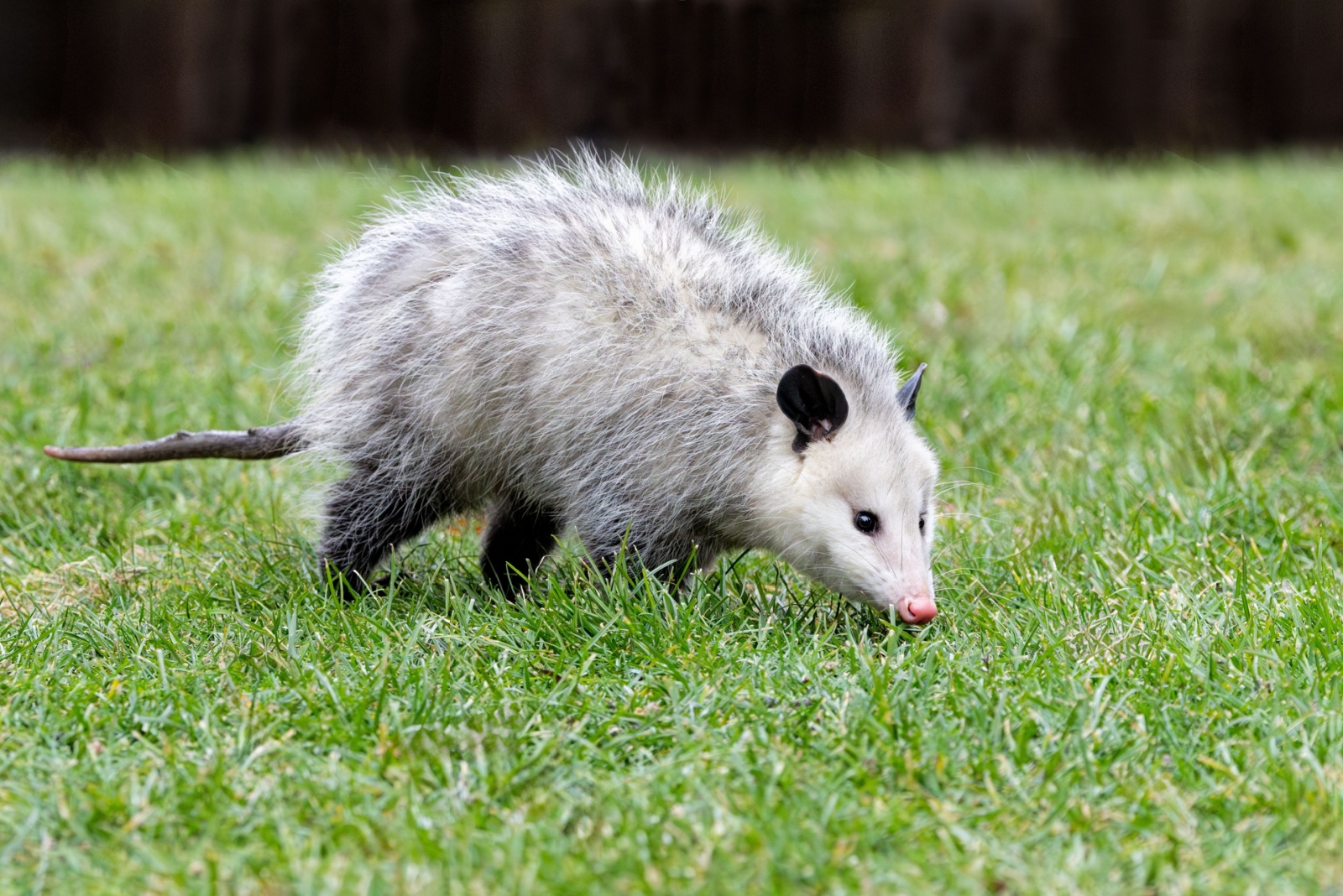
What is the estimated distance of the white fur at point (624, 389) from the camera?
3027 mm

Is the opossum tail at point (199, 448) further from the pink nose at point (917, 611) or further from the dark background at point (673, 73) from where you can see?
the dark background at point (673, 73)

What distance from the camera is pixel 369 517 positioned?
3439 millimetres

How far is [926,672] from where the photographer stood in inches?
103

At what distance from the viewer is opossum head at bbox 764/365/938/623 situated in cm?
292

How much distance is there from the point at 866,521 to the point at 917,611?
8.9 inches

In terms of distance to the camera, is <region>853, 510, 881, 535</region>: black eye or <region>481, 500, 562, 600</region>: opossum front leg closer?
<region>853, 510, 881, 535</region>: black eye

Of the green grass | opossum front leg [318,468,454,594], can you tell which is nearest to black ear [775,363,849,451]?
the green grass

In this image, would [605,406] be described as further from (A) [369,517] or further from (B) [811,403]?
(A) [369,517]

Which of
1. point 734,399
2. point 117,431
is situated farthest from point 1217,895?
point 117,431

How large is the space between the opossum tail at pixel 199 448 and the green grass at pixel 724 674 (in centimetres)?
21

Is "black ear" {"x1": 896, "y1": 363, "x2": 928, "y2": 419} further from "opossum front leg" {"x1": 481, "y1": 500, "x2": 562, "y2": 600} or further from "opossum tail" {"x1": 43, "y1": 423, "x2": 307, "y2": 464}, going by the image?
"opossum tail" {"x1": 43, "y1": 423, "x2": 307, "y2": 464}

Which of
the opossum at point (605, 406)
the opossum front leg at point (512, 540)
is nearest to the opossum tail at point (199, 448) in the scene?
the opossum at point (605, 406)

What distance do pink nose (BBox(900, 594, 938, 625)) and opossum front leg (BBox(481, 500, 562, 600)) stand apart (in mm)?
938

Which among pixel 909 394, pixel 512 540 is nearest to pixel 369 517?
pixel 512 540
